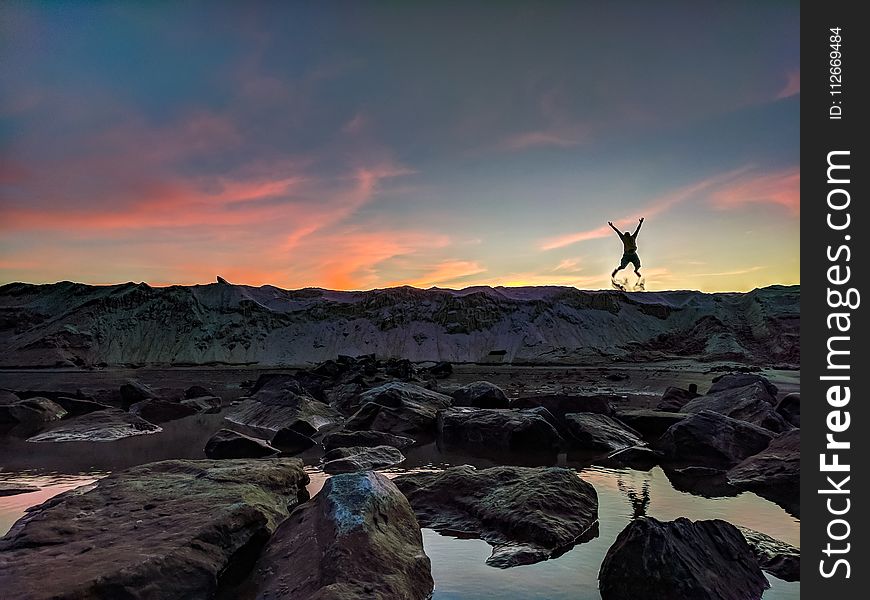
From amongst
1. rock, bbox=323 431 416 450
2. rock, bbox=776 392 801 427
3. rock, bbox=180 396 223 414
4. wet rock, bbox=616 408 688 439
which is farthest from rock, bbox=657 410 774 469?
rock, bbox=180 396 223 414

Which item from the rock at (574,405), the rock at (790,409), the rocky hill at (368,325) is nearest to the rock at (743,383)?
the rock at (790,409)

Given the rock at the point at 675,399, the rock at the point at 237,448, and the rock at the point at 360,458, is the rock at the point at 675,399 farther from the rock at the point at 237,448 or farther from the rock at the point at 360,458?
the rock at the point at 237,448

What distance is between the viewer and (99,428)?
12.9 m

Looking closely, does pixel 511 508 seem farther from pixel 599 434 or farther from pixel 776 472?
pixel 599 434

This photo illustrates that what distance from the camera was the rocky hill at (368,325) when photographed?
219 feet

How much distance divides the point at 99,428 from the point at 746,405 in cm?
1404

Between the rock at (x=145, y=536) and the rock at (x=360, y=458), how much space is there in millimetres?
2439

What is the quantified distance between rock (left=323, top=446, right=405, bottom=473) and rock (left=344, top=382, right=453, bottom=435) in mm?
2231

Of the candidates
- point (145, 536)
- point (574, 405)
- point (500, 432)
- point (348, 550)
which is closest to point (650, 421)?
point (574, 405)

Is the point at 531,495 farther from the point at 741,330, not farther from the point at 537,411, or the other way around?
the point at 741,330

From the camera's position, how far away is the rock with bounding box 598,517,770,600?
4.19 m

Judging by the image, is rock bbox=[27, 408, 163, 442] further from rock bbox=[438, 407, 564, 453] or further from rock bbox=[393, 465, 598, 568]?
rock bbox=[393, 465, 598, 568]
